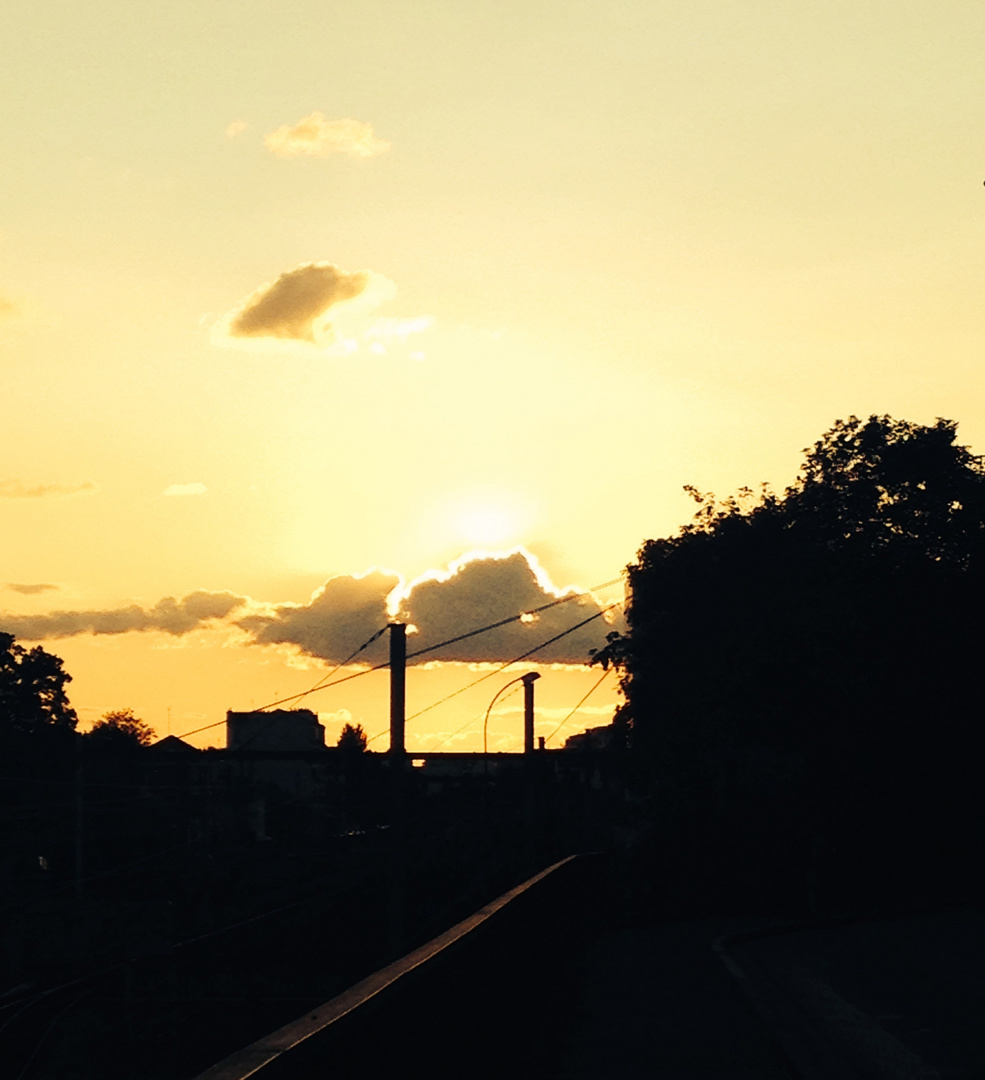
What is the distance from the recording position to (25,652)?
10444 cm

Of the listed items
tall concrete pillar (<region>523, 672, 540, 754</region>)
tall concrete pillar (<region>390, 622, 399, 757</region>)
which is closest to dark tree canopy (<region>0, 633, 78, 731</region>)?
tall concrete pillar (<region>523, 672, 540, 754</region>)

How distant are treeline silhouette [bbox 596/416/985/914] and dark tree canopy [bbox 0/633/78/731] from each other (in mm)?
63522

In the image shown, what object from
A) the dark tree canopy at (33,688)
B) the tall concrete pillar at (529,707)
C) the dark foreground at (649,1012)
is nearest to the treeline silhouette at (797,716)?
the tall concrete pillar at (529,707)

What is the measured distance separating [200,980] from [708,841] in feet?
50.3

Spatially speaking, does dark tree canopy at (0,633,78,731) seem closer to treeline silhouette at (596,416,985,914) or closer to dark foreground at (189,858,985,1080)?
treeline silhouette at (596,416,985,914)

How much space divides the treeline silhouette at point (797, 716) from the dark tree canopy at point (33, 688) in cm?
6352

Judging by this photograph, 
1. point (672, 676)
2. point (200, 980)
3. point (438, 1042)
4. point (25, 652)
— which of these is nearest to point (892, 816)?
point (672, 676)

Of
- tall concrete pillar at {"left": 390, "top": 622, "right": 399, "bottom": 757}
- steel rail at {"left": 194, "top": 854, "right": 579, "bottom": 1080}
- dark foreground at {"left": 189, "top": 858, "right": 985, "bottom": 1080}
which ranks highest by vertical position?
tall concrete pillar at {"left": 390, "top": 622, "right": 399, "bottom": 757}

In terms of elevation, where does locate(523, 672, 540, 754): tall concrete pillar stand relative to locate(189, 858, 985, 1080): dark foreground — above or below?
above

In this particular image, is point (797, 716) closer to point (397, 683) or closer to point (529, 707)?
point (397, 683)

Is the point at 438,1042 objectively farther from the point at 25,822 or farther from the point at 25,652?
the point at 25,652

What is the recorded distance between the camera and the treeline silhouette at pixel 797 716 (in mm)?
41781

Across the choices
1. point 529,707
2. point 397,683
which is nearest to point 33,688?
point 529,707

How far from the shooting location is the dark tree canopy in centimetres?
10094
